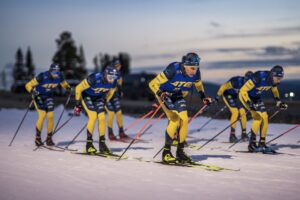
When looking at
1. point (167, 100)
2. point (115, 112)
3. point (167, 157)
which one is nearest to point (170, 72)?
point (167, 100)

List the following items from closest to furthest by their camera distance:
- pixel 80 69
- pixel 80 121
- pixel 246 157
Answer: pixel 246 157
pixel 80 121
pixel 80 69

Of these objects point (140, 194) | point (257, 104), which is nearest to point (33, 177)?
point (140, 194)

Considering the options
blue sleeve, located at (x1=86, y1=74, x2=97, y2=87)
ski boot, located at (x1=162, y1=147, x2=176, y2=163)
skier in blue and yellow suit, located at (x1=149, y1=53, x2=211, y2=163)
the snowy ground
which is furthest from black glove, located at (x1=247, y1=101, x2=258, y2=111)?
blue sleeve, located at (x1=86, y1=74, x2=97, y2=87)

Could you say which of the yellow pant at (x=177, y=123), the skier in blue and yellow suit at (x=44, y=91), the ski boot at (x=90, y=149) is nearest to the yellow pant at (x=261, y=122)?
the yellow pant at (x=177, y=123)

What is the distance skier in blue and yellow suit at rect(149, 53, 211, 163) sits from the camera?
7988 mm

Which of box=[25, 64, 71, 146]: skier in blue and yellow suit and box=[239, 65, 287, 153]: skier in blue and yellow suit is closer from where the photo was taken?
box=[239, 65, 287, 153]: skier in blue and yellow suit

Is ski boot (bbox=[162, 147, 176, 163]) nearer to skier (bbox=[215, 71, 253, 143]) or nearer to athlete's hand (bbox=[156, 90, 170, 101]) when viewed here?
athlete's hand (bbox=[156, 90, 170, 101])

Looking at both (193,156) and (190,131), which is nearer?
(193,156)

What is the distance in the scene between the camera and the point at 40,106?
1123 centimetres

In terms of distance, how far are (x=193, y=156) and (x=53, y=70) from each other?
4096 mm

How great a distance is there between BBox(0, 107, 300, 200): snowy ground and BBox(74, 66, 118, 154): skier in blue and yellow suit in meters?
0.60

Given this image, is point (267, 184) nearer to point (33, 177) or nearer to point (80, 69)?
point (33, 177)

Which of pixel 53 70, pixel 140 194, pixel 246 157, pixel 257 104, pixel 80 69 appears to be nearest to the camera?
pixel 140 194

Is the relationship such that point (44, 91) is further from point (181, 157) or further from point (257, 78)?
point (257, 78)
